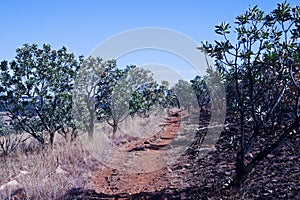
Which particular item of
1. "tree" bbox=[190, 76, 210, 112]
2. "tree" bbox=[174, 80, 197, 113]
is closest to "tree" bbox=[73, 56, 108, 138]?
"tree" bbox=[190, 76, 210, 112]

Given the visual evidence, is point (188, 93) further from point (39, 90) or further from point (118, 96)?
point (39, 90)

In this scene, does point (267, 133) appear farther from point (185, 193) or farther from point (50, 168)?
point (50, 168)

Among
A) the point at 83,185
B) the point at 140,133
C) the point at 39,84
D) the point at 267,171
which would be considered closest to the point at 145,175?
the point at 83,185

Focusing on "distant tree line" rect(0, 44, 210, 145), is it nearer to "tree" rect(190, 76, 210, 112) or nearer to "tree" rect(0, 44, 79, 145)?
"tree" rect(0, 44, 79, 145)

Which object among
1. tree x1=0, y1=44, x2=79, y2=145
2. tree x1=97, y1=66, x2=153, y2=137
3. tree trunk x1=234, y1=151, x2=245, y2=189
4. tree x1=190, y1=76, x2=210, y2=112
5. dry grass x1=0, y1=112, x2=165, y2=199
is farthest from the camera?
tree x1=190, y1=76, x2=210, y2=112

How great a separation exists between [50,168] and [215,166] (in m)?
3.40

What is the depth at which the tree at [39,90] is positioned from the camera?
841cm

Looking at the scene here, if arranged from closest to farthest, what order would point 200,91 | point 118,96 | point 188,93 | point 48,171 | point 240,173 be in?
1. point 240,173
2. point 48,171
3. point 118,96
4. point 200,91
5. point 188,93

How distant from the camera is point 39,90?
8.62 metres

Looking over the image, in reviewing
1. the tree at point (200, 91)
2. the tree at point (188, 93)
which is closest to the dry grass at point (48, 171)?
the tree at point (200, 91)

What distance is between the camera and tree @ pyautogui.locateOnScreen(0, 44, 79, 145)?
8.41 m

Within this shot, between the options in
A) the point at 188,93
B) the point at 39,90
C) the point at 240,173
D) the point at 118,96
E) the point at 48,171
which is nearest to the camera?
the point at 240,173

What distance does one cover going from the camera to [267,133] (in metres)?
7.09

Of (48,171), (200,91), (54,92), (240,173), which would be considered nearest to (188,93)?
(200,91)
